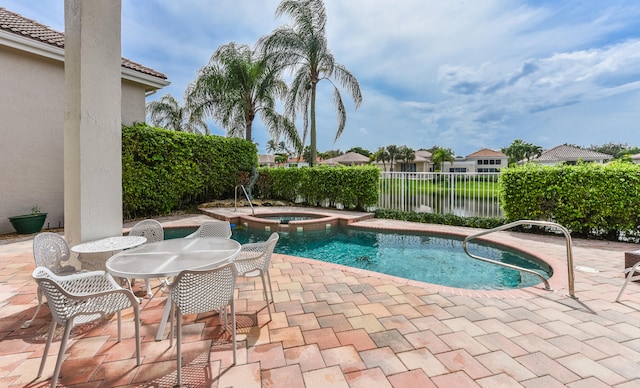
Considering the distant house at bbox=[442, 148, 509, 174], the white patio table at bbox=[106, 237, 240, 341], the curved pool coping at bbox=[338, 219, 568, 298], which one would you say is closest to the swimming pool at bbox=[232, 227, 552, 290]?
the curved pool coping at bbox=[338, 219, 568, 298]

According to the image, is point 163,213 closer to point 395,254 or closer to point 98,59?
point 98,59

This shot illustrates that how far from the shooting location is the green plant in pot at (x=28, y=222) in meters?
6.77

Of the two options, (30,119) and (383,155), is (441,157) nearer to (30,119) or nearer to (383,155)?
(383,155)

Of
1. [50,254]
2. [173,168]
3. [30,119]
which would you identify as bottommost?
[50,254]

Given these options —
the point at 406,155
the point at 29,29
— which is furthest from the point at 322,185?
the point at 406,155

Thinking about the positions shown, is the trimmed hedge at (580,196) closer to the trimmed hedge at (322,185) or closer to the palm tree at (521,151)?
the trimmed hedge at (322,185)

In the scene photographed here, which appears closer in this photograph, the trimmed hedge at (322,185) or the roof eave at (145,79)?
the roof eave at (145,79)

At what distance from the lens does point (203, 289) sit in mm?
2162

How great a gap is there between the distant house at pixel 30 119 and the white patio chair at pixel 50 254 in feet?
20.7

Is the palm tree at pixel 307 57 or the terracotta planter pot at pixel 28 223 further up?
the palm tree at pixel 307 57

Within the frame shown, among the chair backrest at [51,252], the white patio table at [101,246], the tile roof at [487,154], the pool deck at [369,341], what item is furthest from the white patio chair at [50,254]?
the tile roof at [487,154]

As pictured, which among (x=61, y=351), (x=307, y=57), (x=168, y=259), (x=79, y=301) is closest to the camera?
(x=61, y=351)

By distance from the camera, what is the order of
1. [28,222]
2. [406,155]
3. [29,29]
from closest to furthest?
[28,222] < [29,29] < [406,155]

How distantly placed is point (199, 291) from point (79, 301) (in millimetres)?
887
